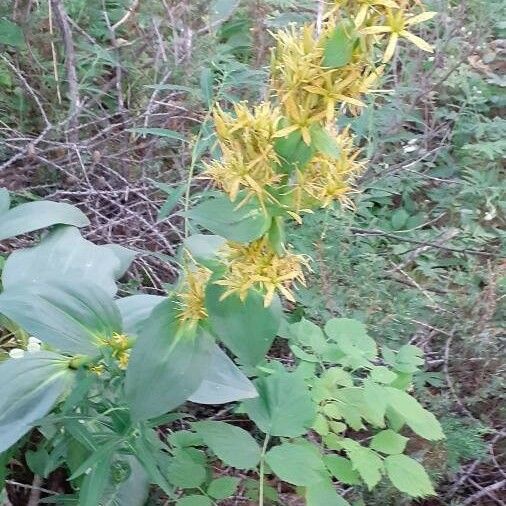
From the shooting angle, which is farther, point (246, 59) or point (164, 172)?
point (246, 59)

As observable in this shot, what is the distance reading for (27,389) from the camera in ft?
3.13

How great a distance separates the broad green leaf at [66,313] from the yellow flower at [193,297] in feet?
0.53

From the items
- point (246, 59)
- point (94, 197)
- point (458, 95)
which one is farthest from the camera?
point (458, 95)

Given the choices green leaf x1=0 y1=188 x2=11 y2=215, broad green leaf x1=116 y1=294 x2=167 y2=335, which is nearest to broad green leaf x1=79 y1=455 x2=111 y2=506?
broad green leaf x1=116 y1=294 x2=167 y2=335

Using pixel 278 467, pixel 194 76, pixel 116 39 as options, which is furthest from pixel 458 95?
pixel 278 467

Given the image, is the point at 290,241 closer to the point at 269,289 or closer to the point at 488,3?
the point at 269,289

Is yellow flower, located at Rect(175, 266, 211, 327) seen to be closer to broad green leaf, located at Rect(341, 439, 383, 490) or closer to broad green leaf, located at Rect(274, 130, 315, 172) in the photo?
broad green leaf, located at Rect(274, 130, 315, 172)

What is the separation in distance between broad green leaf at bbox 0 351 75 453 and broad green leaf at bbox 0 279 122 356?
49mm

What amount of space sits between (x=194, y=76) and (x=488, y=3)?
0.73m

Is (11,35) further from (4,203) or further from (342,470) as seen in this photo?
(342,470)

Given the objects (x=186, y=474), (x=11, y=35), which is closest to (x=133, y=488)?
(x=186, y=474)

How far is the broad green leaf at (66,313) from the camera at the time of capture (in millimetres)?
939

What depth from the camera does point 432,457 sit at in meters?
1.19

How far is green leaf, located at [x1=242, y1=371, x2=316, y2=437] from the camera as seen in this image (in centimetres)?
93
